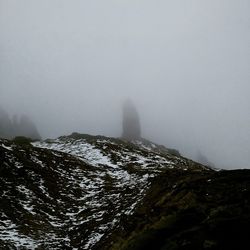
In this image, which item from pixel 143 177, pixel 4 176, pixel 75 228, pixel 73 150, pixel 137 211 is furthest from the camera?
pixel 73 150

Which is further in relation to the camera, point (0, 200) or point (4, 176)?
point (4, 176)

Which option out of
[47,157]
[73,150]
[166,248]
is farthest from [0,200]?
[73,150]

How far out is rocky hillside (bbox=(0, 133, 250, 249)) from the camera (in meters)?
19.0

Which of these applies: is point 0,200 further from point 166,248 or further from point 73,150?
point 73,150

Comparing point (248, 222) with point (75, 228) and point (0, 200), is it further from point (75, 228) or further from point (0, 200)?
point (0, 200)

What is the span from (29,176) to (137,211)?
15531mm

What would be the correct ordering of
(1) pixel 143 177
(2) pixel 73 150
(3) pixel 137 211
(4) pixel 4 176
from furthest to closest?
(2) pixel 73 150 → (1) pixel 143 177 → (4) pixel 4 176 → (3) pixel 137 211

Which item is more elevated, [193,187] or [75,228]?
[193,187]

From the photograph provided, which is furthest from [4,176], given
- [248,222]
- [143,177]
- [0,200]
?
[248,222]

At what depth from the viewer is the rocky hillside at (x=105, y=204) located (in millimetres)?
19047

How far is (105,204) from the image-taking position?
3259 centimetres

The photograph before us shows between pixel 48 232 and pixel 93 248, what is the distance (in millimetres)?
5090

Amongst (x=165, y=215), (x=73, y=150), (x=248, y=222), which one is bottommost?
(x=73, y=150)

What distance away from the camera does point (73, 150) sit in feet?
205
